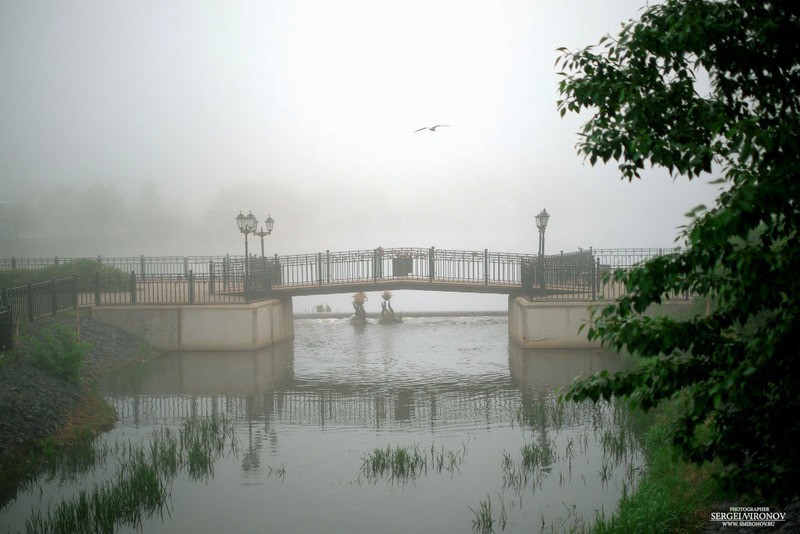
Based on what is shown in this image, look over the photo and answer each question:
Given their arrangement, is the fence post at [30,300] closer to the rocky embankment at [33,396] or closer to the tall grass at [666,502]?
the rocky embankment at [33,396]

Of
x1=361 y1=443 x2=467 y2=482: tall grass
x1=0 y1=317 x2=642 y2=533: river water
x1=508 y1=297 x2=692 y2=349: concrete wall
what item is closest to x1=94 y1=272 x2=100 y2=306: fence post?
x1=0 y1=317 x2=642 y2=533: river water

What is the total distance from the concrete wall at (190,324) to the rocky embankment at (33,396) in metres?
2.58

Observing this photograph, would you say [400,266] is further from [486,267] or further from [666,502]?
[666,502]

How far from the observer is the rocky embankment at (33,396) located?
12258 millimetres

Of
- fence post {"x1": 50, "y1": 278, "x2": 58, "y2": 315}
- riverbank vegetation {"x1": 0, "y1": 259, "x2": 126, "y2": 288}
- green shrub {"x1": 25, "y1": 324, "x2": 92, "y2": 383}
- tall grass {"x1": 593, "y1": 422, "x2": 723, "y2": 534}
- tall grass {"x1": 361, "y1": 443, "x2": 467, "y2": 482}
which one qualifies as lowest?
tall grass {"x1": 361, "y1": 443, "x2": 467, "y2": 482}

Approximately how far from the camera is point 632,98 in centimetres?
562

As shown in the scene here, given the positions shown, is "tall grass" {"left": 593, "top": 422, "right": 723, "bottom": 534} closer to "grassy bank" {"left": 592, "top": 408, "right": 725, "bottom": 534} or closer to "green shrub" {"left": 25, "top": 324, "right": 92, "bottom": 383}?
"grassy bank" {"left": 592, "top": 408, "right": 725, "bottom": 534}

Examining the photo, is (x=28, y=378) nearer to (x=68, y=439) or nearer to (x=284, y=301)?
(x=68, y=439)

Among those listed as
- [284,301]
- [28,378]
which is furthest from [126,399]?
[284,301]

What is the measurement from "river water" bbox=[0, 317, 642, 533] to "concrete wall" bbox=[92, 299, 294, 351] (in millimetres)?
643

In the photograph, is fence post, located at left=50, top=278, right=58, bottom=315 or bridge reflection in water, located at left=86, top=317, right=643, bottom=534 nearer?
bridge reflection in water, located at left=86, top=317, right=643, bottom=534

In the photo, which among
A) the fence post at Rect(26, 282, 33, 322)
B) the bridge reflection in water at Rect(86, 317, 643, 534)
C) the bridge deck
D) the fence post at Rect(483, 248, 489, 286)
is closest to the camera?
the bridge reflection in water at Rect(86, 317, 643, 534)

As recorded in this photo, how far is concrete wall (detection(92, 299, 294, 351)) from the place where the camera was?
22797mm

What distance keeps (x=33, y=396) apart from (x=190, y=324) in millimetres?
8989
